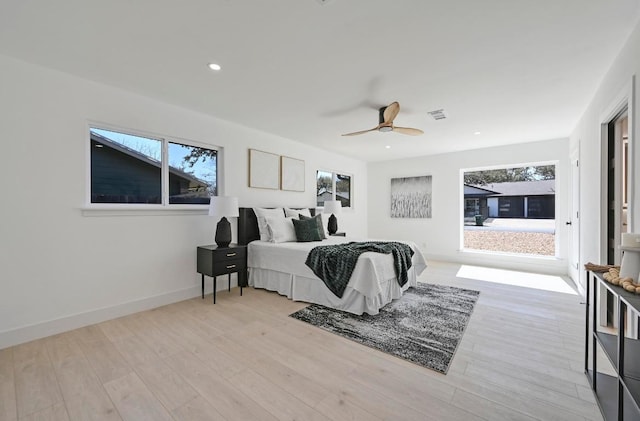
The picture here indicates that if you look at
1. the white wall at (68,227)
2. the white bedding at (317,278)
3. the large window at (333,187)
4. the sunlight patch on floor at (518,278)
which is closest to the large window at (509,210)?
the sunlight patch on floor at (518,278)

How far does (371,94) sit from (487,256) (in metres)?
4.33

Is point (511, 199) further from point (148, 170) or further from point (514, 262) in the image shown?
point (148, 170)

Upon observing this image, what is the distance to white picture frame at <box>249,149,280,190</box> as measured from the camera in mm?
4359

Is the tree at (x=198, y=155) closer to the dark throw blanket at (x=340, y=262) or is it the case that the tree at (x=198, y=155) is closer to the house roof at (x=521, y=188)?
the dark throw blanket at (x=340, y=262)

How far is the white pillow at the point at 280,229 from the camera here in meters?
3.99

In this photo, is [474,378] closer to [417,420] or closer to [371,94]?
[417,420]

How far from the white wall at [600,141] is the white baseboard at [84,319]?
4442 millimetres

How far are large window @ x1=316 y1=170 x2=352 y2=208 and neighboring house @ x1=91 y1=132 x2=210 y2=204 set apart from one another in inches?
110

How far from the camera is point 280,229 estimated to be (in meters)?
4.09

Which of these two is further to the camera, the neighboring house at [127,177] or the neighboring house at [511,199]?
the neighboring house at [511,199]

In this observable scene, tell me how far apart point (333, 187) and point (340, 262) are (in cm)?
332

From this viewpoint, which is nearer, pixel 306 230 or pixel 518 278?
pixel 306 230

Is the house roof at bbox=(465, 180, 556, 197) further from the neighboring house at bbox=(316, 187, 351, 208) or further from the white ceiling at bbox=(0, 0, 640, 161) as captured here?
the neighboring house at bbox=(316, 187, 351, 208)

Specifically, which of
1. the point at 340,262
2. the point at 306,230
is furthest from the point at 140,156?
the point at 340,262
